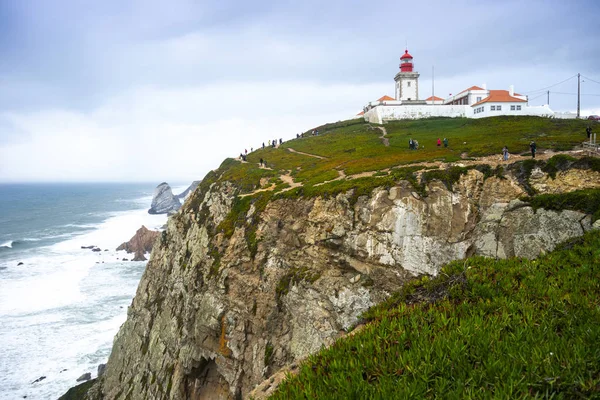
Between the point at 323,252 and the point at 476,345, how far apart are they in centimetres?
2052

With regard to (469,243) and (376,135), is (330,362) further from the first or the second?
(376,135)

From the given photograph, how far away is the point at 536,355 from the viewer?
197 inches

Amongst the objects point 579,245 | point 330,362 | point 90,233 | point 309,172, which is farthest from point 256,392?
point 90,233

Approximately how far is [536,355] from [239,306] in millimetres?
24172

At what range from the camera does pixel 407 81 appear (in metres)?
74.9

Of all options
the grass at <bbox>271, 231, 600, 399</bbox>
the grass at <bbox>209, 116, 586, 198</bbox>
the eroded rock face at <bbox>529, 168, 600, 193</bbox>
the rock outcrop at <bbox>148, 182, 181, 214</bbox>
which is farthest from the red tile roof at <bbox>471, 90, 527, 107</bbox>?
the rock outcrop at <bbox>148, 182, 181, 214</bbox>

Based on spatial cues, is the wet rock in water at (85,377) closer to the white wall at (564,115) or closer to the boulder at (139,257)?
the boulder at (139,257)

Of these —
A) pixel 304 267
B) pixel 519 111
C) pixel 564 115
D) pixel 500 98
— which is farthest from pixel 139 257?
pixel 564 115

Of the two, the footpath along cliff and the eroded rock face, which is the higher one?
the eroded rock face

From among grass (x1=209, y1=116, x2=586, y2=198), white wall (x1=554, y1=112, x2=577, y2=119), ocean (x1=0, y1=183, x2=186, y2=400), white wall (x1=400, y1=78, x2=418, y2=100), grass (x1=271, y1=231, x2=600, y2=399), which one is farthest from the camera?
white wall (x1=400, y1=78, x2=418, y2=100)

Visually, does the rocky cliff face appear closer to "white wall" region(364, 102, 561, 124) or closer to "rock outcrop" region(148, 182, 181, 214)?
"white wall" region(364, 102, 561, 124)

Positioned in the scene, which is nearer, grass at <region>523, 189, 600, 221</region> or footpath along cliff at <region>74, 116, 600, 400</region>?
grass at <region>523, 189, 600, 221</region>

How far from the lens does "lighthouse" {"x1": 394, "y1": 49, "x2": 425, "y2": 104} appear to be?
245 feet

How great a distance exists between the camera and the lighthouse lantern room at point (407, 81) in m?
74.6
